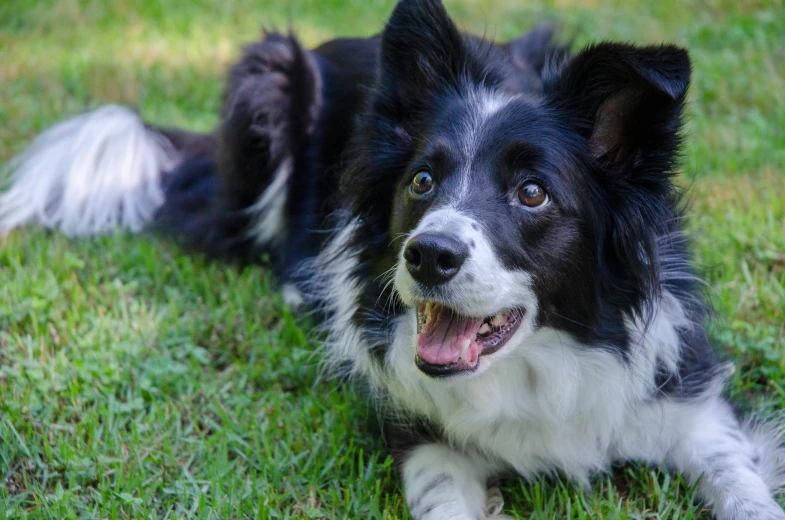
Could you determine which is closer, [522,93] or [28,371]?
[522,93]

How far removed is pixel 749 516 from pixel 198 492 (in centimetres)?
184

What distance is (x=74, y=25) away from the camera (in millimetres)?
7660

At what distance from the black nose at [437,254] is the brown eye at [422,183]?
0.39m

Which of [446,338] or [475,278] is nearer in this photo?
[475,278]

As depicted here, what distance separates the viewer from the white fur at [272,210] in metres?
4.51

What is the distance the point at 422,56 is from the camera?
318 cm

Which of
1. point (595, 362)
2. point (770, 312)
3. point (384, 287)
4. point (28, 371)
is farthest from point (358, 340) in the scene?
point (770, 312)

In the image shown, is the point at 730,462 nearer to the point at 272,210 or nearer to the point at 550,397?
the point at 550,397

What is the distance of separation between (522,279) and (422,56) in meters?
0.97

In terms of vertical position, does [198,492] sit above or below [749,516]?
below

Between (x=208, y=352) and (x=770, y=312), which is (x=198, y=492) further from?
(x=770, y=312)

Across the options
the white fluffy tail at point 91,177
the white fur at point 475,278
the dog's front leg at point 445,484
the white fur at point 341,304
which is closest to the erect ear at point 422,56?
the white fur at point 341,304

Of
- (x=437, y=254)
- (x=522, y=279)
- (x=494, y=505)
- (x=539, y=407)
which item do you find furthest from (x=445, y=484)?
(x=437, y=254)

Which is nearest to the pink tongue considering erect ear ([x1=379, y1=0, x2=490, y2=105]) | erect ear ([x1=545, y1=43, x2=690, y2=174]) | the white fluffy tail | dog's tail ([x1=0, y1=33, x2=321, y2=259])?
erect ear ([x1=545, y1=43, x2=690, y2=174])
